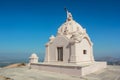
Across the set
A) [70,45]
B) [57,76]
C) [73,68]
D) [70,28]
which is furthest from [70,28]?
[57,76]

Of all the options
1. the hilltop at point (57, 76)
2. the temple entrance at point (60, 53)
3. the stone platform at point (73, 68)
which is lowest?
the hilltop at point (57, 76)

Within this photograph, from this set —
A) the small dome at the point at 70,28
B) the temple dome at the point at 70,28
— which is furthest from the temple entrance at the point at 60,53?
the small dome at the point at 70,28

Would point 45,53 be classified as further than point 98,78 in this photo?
Yes

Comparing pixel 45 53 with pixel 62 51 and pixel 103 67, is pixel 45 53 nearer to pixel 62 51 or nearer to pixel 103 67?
pixel 62 51

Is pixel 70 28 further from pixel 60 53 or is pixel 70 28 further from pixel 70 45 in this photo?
pixel 60 53

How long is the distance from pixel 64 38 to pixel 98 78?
640 centimetres

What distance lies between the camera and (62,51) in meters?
17.0

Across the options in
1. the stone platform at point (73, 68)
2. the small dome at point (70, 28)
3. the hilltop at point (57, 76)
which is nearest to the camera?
the hilltop at point (57, 76)

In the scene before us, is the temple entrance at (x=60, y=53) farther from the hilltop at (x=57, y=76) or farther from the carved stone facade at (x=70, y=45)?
the hilltop at (x=57, y=76)

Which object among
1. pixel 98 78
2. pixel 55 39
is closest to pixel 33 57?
pixel 55 39

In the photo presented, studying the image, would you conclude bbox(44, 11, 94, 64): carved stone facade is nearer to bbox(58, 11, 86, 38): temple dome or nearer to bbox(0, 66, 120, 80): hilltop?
bbox(58, 11, 86, 38): temple dome

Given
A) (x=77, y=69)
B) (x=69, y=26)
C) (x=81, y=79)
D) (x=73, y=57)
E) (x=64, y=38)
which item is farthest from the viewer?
(x=69, y=26)

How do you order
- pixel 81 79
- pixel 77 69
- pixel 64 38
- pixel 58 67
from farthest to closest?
pixel 64 38
pixel 58 67
pixel 77 69
pixel 81 79

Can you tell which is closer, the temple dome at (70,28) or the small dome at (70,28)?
the temple dome at (70,28)
